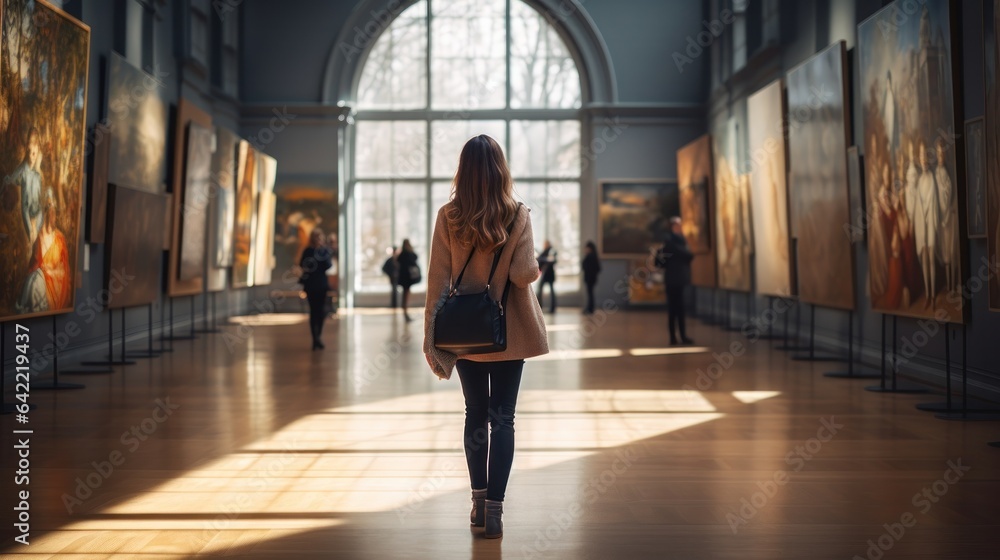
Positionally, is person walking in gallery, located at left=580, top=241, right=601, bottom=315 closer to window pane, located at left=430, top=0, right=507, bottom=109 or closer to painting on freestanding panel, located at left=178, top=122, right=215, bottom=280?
window pane, located at left=430, top=0, right=507, bottom=109

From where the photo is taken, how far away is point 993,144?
8688mm

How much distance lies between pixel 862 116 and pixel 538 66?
19837 mm

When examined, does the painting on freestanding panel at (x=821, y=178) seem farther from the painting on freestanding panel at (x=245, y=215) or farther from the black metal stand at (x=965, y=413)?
the painting on freestanding panel at (x=245, y=215)

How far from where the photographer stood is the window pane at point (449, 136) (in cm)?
3206

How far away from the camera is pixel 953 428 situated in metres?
9.34

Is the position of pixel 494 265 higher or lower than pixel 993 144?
lower

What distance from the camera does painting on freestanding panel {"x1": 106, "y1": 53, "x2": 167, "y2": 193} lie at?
16.2 meters

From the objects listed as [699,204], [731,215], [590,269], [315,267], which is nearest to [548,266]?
[590,269]

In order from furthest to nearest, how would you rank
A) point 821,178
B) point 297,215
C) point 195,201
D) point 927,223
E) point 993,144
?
point 297,215 < point 195,201 < point 821,178 < point 927,223 < point 993,144

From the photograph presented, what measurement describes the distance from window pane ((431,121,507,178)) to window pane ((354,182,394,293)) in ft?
5.83

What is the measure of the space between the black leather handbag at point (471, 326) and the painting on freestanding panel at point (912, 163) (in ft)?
21.9

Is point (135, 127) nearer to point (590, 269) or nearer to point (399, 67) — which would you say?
point (590, 269)

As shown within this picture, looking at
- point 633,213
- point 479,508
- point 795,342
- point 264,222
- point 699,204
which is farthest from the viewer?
point 633,213

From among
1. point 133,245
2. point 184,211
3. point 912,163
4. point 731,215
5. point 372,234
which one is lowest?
point 133,245
